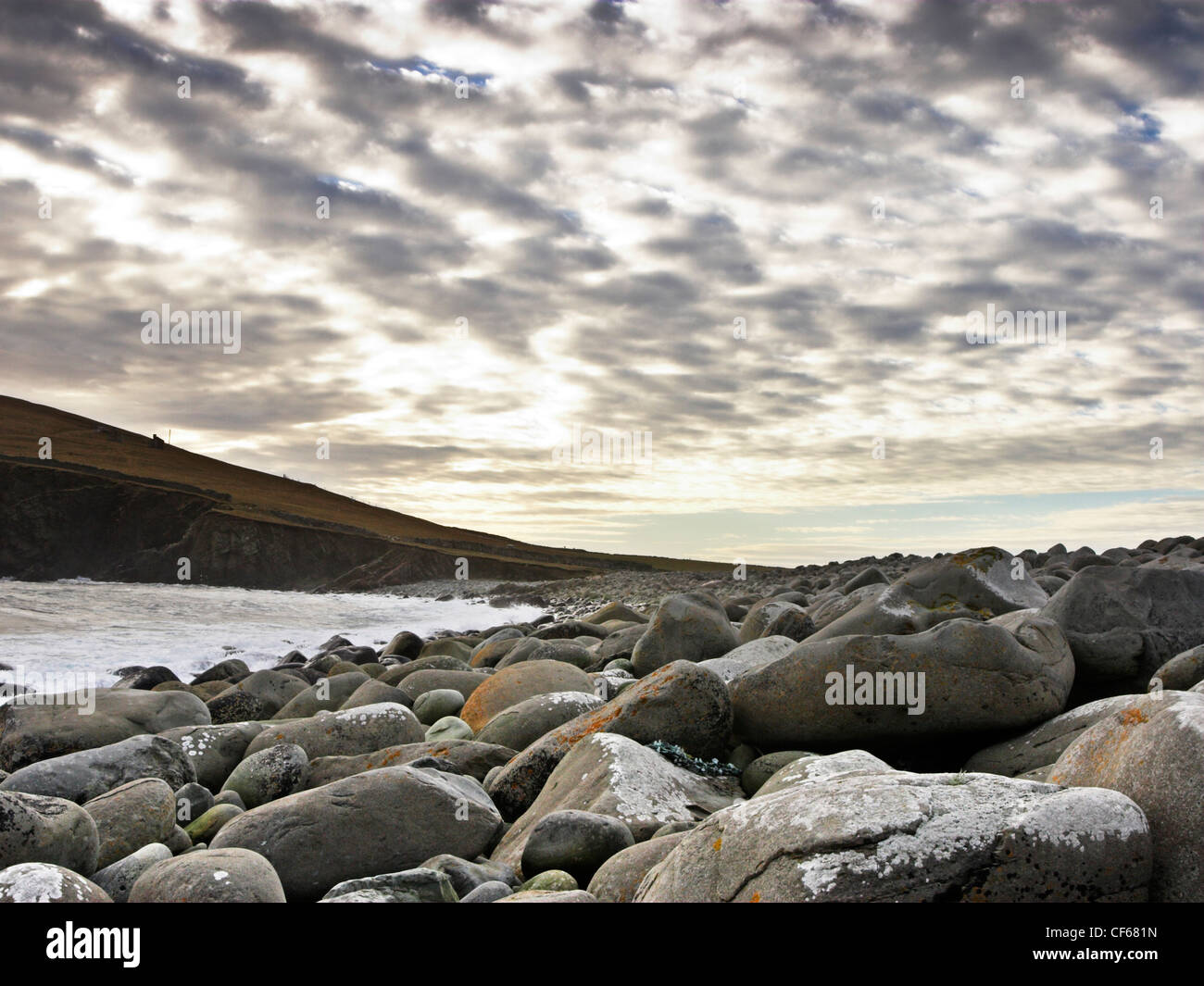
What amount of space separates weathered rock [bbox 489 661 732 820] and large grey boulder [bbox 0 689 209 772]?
13.9ft

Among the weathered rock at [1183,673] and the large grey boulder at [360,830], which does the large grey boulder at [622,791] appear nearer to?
the large grey boulder at [360,830]

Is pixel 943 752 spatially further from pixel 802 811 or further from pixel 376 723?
pixel 376 723

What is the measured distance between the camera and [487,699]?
902 cm

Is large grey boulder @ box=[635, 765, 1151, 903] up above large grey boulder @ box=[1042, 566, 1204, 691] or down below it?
below

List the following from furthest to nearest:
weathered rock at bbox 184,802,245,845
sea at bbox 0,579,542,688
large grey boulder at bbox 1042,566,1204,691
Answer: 1. sea at bbox 0,579,542,688
2. large grey boulder at bbox 1042,566,1204,691
3. weathered rock at bbox 184,802,245,845

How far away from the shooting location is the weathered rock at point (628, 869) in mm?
3953

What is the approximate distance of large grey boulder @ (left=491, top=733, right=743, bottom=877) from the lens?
16.8 feet

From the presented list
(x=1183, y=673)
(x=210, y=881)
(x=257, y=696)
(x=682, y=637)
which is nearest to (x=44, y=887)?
(x=210, y=881)

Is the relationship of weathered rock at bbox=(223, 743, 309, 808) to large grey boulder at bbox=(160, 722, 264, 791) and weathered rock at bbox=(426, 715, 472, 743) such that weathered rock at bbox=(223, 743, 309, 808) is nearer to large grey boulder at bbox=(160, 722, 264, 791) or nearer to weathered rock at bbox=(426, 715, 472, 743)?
large grey boulder at bbox=(160, 722, 264, 791)

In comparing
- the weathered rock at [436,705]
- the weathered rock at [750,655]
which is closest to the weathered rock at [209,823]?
the weathered rock at [436,705]

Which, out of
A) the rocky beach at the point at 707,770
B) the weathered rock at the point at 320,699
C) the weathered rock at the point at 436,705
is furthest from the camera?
the weathered rock at the point at 320,699

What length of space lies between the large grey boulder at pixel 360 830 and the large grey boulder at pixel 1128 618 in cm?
519

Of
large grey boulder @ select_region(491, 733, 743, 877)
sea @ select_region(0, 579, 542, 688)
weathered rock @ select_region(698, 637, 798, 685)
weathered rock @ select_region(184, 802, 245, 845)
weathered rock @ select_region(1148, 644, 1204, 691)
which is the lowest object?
sea @ select_region(0, 579, 542, 688)

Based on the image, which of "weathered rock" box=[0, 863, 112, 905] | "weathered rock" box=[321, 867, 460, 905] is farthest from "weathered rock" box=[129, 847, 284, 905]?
"weathered rock" box=[321, 867, 460, 905]
